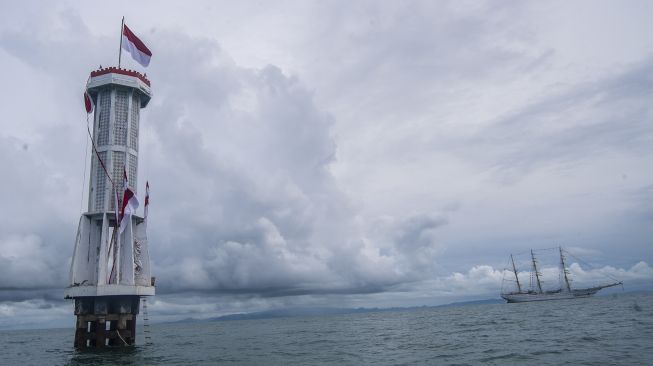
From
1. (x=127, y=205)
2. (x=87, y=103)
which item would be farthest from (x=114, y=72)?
(x=127, y=205)

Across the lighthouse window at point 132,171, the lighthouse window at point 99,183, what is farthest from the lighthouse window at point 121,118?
the lighthouse window at point 99,183

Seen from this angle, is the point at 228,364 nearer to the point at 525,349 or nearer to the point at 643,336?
the point at 525,349

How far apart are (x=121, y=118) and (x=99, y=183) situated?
364 inches

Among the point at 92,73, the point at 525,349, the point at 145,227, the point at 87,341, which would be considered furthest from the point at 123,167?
the point at 525,349

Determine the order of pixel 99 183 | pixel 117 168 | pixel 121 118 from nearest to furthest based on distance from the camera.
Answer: pixel 99 183, pixel 117 168, pixel 121 118

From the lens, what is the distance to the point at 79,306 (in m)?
55.4

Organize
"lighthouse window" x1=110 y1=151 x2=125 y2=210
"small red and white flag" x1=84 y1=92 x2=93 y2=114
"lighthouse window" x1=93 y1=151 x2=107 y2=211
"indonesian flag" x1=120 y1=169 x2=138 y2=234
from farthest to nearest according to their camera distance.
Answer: "small red and white flag" x1=84 y1=92 x2=93 y2=114
"lighthouse window" x1=110 y1=151 x2=125 y2=210
"lighthouse window" x1=93 y1=151 x2=107 y2=211
"indonesian flag" x1=120 y1=169 x2=138 y2=234

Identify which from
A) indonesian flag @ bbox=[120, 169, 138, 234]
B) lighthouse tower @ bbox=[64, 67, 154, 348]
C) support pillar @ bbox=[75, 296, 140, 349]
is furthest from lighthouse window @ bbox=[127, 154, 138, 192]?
support pillar @ bbox=[75, 296, 140, 349]

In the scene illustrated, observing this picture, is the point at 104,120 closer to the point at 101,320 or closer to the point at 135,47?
the point at 135,47

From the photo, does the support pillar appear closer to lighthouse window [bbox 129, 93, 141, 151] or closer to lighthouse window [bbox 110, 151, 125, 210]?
lighthouse window [bbox 110, 151, 125, 210]

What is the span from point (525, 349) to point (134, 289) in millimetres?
43888

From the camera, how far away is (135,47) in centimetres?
5653

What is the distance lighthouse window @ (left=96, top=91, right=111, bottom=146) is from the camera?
6041cm

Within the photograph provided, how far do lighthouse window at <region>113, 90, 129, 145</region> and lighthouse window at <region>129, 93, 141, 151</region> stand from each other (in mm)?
990
